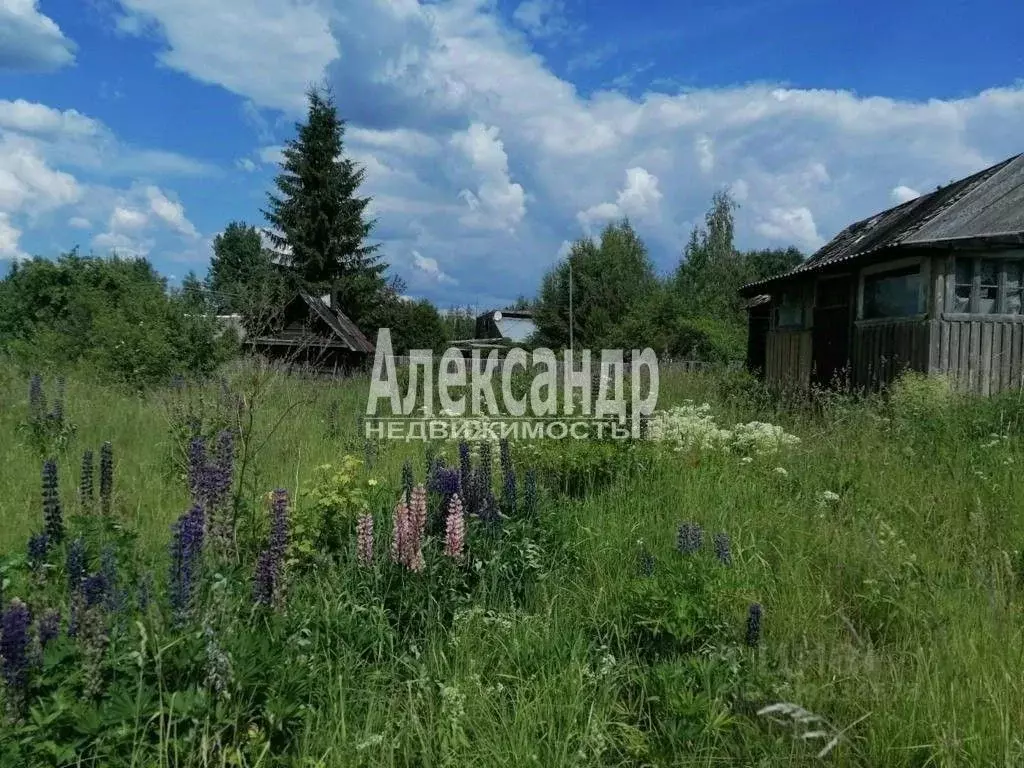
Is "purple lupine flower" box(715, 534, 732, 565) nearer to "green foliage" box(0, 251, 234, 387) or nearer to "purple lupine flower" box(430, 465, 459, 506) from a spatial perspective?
"purple lupine flower" box(430, 465, 459, 506)

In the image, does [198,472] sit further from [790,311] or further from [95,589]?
[790,311]

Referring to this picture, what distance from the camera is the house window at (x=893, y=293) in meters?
10.5

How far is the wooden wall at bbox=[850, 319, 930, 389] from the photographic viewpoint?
402 inches

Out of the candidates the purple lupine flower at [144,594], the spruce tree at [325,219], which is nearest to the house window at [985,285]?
the purple lupine flower at [144,594]

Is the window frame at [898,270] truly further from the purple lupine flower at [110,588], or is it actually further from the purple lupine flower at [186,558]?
the purple lupine flower at [110,588]

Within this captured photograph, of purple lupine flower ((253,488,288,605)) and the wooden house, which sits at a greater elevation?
the wooden house

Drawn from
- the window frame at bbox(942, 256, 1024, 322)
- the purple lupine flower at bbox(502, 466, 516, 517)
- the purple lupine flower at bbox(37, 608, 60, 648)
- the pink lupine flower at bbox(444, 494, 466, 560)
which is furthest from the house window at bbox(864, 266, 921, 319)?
the purple lupine flower at bbox(37, 608, 60, 648)

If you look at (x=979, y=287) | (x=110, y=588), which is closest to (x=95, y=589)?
(x=110, y=588)

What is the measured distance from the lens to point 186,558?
Result: 2.18 metres

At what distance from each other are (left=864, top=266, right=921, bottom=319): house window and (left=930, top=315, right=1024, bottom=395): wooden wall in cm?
61

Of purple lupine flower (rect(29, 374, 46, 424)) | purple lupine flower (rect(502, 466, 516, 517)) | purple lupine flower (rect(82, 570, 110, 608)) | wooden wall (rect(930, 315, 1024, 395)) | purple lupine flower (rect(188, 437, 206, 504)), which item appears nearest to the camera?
purple lupine flower (rect(82, 570, 110, 608))

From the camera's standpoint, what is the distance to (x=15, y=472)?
511 centimetres

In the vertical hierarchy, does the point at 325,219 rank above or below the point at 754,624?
above

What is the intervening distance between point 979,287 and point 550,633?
10478 mm
